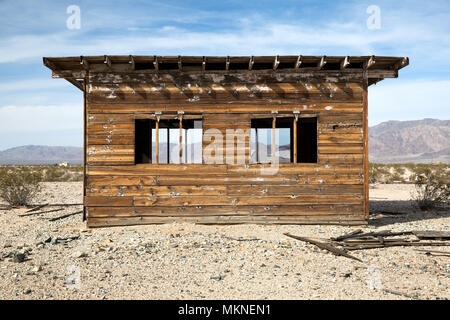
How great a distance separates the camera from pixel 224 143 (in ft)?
32.2

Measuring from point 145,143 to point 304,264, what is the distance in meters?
7.93

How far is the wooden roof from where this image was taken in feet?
30.4

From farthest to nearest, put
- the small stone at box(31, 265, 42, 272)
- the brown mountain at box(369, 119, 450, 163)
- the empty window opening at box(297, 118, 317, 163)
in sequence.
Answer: the brown mountain at box(369, 119, 450, 163) → the empty window opening at box(297, 118, 317, 163) → the small stone at box(31, 265, 42, 272)

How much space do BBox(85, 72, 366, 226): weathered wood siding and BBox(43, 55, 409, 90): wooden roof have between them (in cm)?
19

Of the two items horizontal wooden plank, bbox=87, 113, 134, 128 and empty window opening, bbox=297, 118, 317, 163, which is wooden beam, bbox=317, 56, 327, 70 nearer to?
empty window opening, bbox=297, 118, 317, 163

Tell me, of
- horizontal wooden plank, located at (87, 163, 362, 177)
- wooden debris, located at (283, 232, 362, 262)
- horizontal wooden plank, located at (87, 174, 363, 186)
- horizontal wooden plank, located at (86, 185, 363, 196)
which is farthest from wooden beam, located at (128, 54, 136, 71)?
wooden debris, located at (283, 232, 362, 262)

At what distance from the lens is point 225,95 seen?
980 centimetres

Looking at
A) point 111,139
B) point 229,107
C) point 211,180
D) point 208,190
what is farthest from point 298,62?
point 111,139

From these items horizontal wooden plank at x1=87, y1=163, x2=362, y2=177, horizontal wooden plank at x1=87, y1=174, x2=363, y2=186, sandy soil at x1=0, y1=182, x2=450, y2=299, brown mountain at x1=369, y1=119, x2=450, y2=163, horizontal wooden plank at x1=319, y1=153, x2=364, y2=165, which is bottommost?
sandy soil at x1=0, y1=182, x2=450, y2=299

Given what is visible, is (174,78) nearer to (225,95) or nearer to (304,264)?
(225,95)

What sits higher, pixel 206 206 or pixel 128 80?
pixel 128 80

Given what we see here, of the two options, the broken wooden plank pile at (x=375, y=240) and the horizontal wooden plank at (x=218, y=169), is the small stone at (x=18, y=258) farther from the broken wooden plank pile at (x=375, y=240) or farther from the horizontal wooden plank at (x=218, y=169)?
the broken wooden plank pile at (x=375, y=240)
